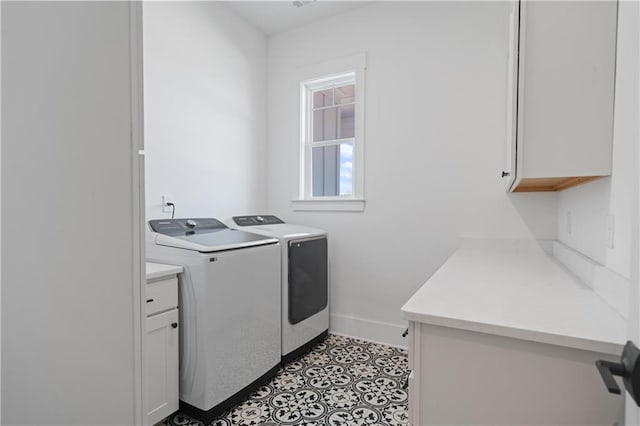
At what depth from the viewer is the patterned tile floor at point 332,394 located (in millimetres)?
1763

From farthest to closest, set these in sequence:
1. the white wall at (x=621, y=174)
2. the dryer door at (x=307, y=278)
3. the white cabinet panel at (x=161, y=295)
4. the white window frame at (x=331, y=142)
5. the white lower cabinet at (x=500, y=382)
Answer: the white window frame at (x=331, y=142)
the dryer door at (x=307, y=278)
the white cabinet panel at (x=161, y=295)
the white wall at (x=621, y=174)
the white lower cabinet at (x=500, y=382)

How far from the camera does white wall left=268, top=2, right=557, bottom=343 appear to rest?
231cm

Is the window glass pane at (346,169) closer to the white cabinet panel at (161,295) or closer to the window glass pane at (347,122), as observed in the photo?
the window glass pane at (347,122)

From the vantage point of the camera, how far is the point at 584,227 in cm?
143

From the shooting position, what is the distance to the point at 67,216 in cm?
75

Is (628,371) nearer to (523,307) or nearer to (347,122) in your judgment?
(523,307)

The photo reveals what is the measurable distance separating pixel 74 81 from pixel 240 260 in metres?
1.28

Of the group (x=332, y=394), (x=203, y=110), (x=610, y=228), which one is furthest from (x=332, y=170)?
(x=610, y=228)

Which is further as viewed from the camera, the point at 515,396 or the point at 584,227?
the point at 584,227

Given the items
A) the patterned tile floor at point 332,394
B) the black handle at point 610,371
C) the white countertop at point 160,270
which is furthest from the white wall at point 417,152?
the black handle at point 610,371

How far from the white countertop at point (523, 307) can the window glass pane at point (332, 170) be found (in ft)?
5.41

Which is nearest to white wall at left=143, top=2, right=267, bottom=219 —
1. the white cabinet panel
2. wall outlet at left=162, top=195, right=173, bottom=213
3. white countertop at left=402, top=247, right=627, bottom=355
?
wall outlet at left=162, top=195, right=173, bottom=213

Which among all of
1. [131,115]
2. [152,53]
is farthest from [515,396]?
[152,53]

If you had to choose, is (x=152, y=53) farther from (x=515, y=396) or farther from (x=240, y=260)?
(x=515, y=396)
